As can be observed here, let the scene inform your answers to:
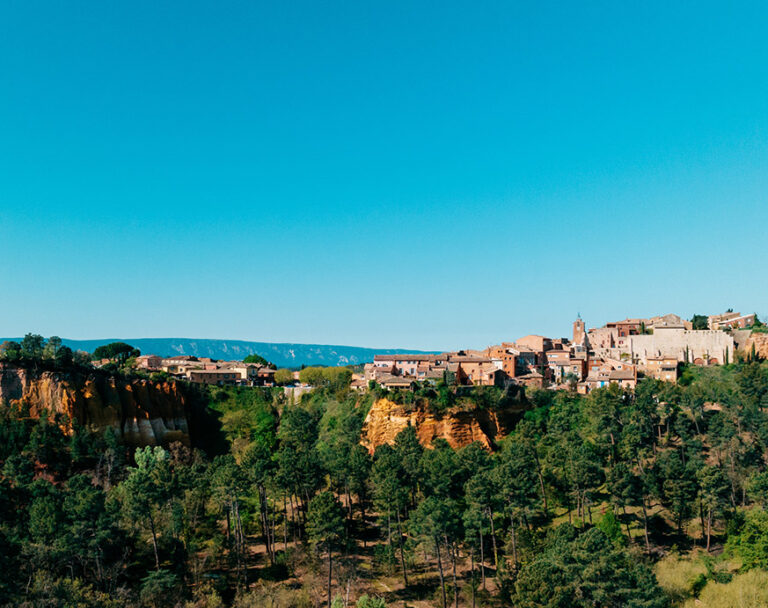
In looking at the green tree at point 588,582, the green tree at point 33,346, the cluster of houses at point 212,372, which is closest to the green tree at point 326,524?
the green tree at point 588,582

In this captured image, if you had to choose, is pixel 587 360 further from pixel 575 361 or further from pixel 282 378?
pixel 282 378

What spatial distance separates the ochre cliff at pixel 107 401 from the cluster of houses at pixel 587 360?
34.1 metres

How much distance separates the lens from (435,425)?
88875 millimetres

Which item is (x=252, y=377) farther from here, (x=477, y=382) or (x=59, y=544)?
(x=59, y=544)

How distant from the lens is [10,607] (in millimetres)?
37469

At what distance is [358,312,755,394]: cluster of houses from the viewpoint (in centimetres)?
10538

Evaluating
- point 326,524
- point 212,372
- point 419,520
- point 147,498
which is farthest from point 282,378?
point 419,520

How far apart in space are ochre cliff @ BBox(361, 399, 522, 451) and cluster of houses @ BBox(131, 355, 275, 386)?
43.6 metres

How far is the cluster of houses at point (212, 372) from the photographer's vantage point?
124 meters

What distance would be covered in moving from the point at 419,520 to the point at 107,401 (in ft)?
203

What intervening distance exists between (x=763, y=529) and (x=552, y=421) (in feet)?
120

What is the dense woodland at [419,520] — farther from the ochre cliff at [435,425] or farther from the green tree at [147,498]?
the ochre cliff at [435,425]

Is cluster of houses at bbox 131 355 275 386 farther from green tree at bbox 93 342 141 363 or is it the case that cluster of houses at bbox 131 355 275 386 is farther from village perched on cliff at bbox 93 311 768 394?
green tree at bbox 93 342 141 363

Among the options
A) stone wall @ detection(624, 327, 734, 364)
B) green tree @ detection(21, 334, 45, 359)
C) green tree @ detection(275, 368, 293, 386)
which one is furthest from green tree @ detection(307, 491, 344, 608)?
stone wall @ detection(624, 327, 734, 364)
